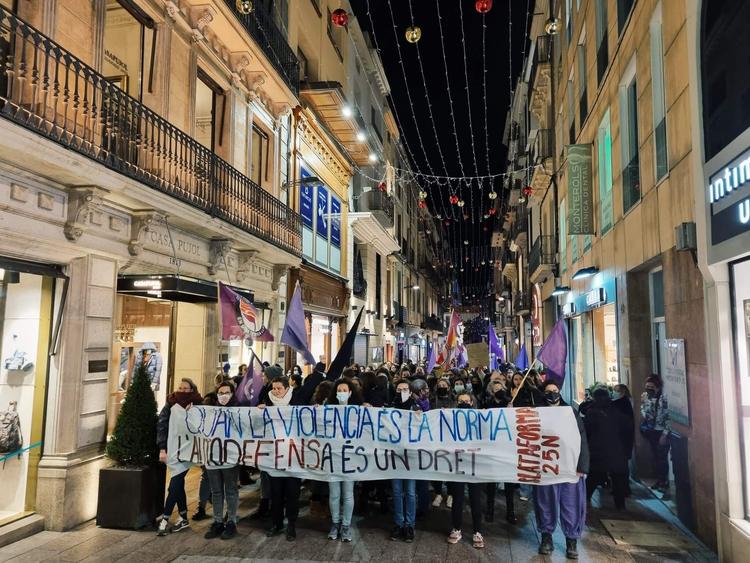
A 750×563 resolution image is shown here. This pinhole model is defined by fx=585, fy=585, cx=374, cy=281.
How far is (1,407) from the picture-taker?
718 centimetres

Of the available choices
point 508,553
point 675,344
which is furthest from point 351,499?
point 675,344

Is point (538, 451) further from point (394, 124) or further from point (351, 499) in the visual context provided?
point (394, 124)

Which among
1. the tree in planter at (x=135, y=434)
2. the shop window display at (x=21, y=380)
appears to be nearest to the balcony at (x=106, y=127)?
the shop window display at (x=21, y=380)

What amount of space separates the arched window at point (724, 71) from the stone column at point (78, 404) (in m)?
7.79

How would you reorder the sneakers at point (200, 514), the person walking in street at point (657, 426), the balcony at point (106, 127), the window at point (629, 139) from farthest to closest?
the window at point (629, 139) → the person walking in street at point (657, 426) → the sneakers at point (200, 514) → the balcony at point (106, 127)

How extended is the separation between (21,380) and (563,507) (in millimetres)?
6758

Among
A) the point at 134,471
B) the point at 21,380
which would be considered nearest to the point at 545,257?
the point at 134,471

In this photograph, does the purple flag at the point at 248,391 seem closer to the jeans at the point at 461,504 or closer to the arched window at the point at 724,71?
the jeans at the point at 461,504

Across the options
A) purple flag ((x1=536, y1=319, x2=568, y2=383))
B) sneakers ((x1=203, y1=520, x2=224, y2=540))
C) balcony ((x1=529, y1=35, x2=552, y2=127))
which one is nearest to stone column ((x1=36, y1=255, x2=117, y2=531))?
sneakers ((x1=203, y1=520, x2=224, y2=540))

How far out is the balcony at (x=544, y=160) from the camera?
825 inches

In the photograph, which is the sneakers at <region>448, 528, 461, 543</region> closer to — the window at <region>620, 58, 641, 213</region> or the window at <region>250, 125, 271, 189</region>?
the window at <region>620, 58, 641, 213</region>

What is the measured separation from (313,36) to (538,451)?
622 inches

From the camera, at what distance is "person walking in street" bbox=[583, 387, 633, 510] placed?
26.7ft

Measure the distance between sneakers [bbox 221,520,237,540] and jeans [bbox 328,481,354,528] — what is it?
3.86 ft
